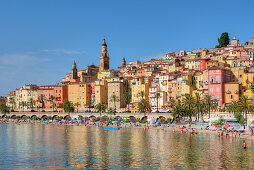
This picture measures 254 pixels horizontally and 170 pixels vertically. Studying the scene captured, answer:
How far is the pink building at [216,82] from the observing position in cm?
10619

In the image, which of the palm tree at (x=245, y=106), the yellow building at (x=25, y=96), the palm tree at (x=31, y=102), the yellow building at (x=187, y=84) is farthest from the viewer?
the yellow building at (x=25, y=96)

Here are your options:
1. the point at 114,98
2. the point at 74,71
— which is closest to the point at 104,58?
the point at 74,71

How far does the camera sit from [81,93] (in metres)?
154

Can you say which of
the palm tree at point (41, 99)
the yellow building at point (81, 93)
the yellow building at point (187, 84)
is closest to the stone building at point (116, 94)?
the yellow building at point (81, 93)

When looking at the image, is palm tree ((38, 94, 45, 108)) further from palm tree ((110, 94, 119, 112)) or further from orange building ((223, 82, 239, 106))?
orange building ((223, 82, 239, 106))

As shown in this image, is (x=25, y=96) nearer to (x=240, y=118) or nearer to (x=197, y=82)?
(x=197, y=82)

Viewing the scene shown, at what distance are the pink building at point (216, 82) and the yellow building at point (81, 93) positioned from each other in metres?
62.2

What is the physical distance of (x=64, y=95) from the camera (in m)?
162

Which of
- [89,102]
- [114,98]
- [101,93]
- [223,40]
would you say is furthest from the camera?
[223,40]

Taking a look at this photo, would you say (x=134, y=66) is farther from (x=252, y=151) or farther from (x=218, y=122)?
(x=252, y=151)

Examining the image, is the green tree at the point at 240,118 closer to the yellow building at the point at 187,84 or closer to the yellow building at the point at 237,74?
the yellow building at the point at 237,74

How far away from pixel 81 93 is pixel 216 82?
69543 mm

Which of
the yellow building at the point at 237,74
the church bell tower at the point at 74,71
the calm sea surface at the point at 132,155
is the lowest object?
the calm sea surface at the point at 132,155

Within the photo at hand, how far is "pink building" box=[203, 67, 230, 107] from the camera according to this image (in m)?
106
